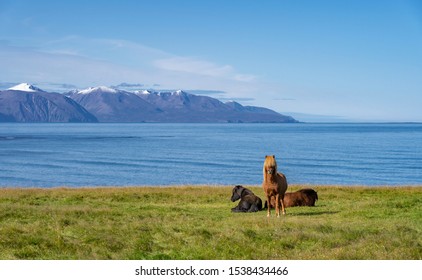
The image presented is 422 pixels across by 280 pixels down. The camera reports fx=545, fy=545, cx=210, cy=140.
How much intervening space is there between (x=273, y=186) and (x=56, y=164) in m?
98.2

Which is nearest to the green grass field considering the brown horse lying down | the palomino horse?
the palomino horse

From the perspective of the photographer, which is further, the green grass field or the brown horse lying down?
the brown horse lying down

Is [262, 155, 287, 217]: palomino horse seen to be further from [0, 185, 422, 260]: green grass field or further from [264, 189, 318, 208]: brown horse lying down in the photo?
[264, 189, 318, 208]: brown horse lying down

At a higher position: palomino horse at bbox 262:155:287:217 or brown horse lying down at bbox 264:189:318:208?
palomino horse at bbox 262:155:287:217

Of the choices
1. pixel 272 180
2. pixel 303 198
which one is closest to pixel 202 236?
pixel 272 180

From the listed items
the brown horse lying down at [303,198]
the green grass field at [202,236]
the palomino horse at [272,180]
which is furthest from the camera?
the brown horse lying down at [303,198]

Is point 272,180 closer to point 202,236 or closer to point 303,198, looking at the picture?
point 303,198

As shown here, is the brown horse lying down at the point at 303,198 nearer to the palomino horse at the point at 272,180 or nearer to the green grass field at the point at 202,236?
the green grass field at the point at 202,236

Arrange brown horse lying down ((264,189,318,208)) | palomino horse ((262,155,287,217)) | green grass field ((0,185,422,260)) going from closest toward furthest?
1. green grass field ((0,185,422,260))
2. palomino horse ((262,155,287,217))
3. brown horse lying down ((264,189,318,208))

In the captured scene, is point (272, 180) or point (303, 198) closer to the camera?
point (272, 180)

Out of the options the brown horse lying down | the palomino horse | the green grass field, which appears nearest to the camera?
the green grass field

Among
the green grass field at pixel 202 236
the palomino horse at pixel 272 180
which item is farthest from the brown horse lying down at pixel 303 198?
the palomino horse at pixel 272 180

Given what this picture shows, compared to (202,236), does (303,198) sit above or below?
below

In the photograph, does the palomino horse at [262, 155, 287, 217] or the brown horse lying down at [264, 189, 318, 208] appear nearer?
the palomino horse at [262, 155, 287, 217]
